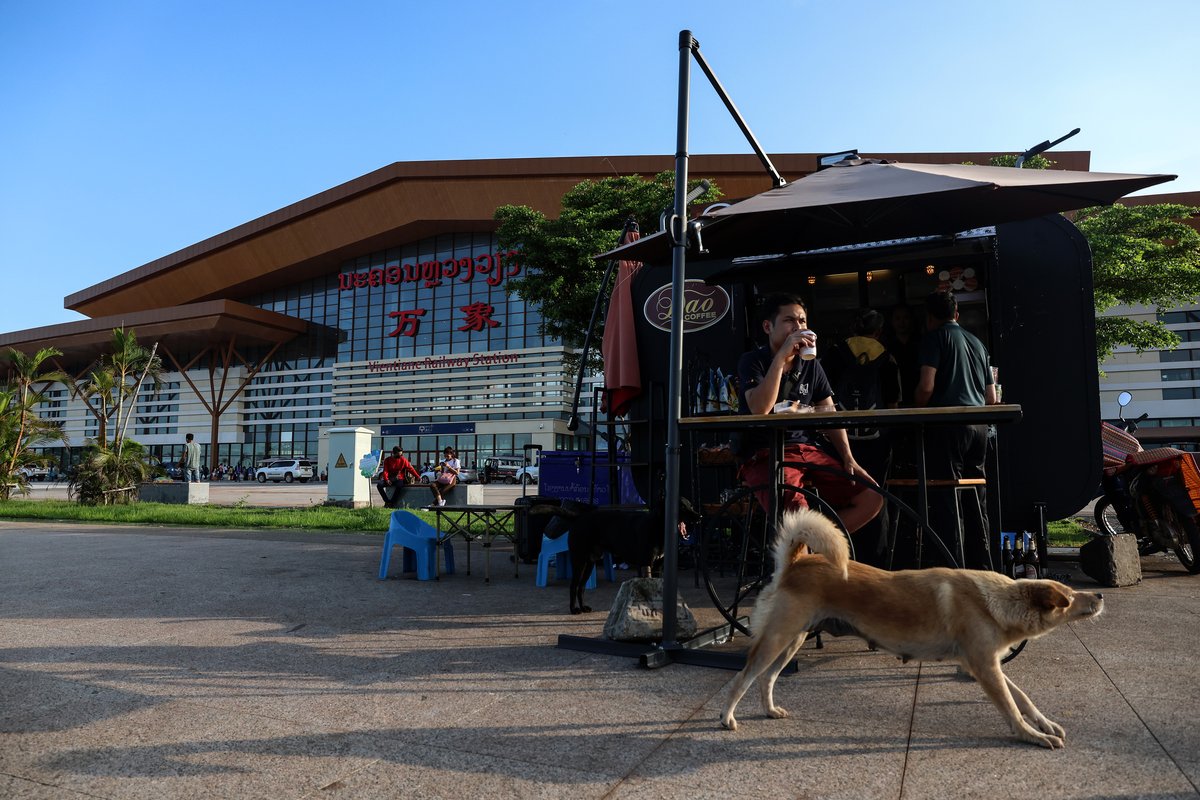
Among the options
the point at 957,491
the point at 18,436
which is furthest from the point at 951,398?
the point at 18,436

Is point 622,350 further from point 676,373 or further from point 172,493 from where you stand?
point 172,493

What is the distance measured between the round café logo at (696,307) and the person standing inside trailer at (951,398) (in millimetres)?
2630

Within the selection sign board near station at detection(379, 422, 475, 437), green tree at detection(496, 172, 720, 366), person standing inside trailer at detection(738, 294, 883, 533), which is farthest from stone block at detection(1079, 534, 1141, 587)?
sign board near station at detection(379, 422, 475, 437)

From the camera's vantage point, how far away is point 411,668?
3684 millimetres

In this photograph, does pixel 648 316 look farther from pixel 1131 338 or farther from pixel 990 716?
pixel 1131 338

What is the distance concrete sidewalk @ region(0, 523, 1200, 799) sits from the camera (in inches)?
90.4

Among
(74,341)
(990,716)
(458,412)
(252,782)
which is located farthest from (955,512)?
(74,341)

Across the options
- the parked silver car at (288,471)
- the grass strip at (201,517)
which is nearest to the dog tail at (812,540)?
the grass strip at (201,517)

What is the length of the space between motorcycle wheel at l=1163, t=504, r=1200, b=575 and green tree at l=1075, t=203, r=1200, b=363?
10.0 meters

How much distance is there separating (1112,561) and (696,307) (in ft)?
13.0

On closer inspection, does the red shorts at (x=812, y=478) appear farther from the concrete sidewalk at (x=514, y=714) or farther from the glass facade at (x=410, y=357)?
the glass facade at (x=410, y=357)

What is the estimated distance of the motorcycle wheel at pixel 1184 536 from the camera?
21.4ft

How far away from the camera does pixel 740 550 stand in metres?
5.38

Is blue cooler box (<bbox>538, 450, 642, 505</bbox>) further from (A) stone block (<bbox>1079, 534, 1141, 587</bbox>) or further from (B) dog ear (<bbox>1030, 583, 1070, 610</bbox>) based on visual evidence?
(B) dog ear (<bbox>1030, 583, 1070, 610</bbox>)
